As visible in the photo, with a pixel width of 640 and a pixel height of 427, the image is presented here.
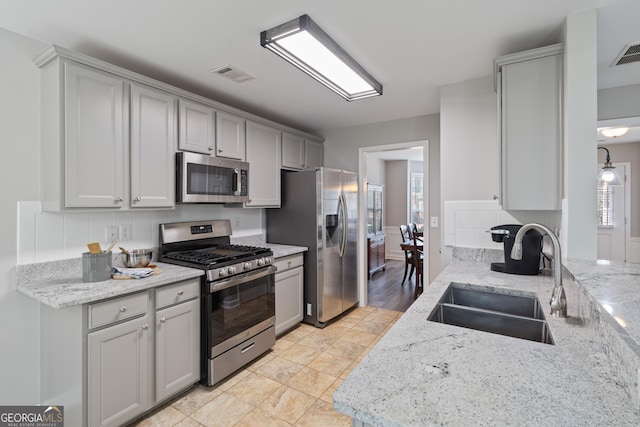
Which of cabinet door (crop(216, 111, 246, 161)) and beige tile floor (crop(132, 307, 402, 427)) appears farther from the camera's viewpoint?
cabinet door (crop(216, 111, 246, 161))

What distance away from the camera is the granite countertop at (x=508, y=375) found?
0.70 meters

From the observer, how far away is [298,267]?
130 inches

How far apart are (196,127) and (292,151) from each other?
129 centimetres

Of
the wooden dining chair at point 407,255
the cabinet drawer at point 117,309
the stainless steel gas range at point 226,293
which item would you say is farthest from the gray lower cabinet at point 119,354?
the wooden dining chair at point 407,255

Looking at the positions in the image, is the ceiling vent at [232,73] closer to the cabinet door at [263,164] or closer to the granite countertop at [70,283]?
the cabinet door at [263,164]

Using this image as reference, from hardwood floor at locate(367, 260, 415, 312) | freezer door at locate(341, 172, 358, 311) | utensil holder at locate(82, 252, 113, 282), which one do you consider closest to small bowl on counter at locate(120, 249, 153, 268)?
utensil holder at locate(82, 252, 113, 282)

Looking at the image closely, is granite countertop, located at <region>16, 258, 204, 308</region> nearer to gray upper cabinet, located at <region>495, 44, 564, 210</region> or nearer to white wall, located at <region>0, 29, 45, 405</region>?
white wall, located at <region>0, 29, 45, 405</region>

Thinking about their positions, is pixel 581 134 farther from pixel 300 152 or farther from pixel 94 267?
pixel 94 267

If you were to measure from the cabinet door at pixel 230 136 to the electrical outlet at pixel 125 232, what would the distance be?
94 centimetres

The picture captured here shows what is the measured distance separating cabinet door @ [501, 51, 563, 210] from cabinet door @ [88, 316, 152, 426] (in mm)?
2475

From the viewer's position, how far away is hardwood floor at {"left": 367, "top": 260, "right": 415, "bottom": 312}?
4.14 m

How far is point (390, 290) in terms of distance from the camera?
482 centimetres

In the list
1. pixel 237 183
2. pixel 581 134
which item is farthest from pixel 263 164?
pixel 581 134

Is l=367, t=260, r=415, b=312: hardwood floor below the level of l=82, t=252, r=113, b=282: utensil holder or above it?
below
